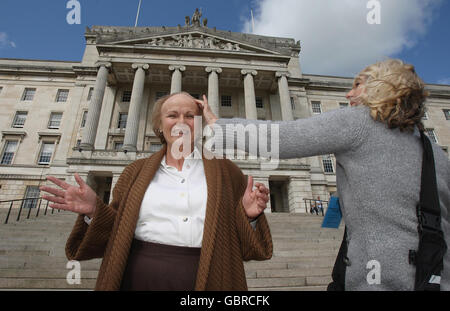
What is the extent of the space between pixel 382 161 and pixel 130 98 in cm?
2698

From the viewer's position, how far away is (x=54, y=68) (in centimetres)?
2595

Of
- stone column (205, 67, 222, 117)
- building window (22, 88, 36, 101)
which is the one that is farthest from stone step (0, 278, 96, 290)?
building window (22, 88, 36, 101)

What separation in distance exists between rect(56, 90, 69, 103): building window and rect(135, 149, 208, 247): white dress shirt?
3013 centimetres

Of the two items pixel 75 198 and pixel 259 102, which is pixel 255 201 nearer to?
pixel 75 198

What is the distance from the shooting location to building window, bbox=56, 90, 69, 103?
25.4 m

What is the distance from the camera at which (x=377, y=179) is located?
124cm

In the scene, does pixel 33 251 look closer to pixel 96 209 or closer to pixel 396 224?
pixel 96 209

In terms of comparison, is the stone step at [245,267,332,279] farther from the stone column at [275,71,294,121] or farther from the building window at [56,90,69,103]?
the building window at [56,90,69,103]

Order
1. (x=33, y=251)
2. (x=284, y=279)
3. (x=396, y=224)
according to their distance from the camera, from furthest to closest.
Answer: (x=33, y=251) < (x=284, y=279) < (x=396, y=224)

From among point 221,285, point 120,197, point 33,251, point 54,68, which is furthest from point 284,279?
point 54,68

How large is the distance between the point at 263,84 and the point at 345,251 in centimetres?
2689

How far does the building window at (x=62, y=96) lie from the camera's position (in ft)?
83.2

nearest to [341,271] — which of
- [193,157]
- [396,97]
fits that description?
[396,97]

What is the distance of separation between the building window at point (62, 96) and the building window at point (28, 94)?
292cm
